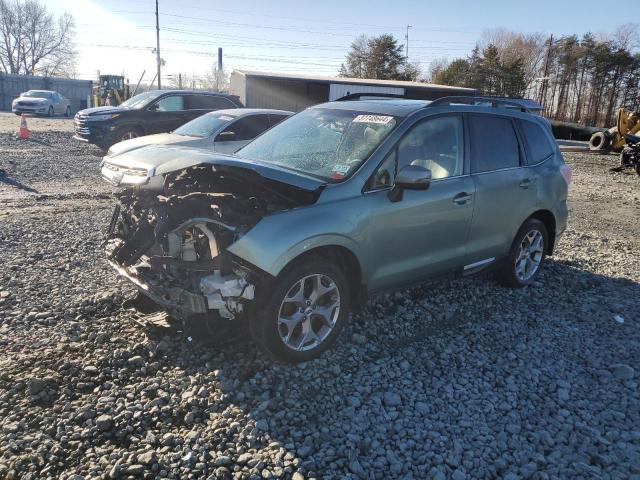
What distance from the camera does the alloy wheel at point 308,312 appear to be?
3.67 meters

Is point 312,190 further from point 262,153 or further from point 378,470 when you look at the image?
point 378,470

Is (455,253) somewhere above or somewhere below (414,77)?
below

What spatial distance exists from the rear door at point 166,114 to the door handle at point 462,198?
11.2 m

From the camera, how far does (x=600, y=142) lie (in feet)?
76.9

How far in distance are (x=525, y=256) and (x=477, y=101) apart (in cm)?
176

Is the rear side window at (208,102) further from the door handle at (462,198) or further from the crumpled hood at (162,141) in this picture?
the door handle at (462,198)

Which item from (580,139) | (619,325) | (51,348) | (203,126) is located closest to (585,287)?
(619,325)

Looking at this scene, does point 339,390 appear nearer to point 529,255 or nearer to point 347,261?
point 347,261

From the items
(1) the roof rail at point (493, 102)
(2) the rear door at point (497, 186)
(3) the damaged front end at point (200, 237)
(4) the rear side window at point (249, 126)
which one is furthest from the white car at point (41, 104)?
(2) the rear door at point (497, 186)

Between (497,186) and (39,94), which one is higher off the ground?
(39,94)

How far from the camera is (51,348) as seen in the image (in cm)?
380

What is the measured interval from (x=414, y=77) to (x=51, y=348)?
5879 centimetres

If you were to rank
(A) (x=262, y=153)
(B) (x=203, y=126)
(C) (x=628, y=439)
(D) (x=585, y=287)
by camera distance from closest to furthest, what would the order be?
(C) (x=628, y=439)
(A) (x=262, y=153)
(D) (x=585, y=287)
(B) (x=203, y=126)

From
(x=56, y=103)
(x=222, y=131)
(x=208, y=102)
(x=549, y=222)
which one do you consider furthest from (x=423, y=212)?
(x=56, y=103)
